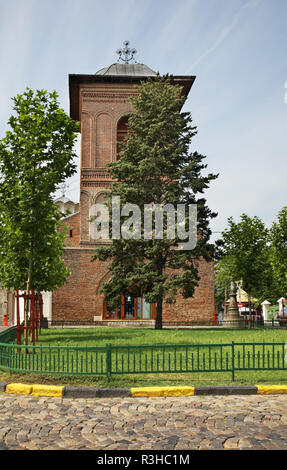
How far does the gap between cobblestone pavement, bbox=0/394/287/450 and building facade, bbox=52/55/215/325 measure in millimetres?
20100

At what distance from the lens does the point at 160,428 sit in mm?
6020

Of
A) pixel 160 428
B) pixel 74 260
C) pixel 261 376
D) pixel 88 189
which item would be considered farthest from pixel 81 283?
pixel 160 428

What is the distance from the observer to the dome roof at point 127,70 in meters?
34.3

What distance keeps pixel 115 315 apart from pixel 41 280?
10514 mm

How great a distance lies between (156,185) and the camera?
2419cm

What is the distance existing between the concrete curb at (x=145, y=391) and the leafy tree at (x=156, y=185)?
550 inches

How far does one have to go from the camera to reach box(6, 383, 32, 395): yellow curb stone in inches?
339

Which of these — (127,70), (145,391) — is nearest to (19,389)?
(145,391)

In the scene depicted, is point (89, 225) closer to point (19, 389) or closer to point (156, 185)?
point (156, 185)

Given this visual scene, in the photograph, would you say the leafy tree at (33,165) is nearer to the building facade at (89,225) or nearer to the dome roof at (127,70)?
the building facade at (89,225)

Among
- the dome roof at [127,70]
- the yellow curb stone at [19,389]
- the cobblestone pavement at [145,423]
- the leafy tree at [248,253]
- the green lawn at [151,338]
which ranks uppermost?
the dome roof at [127,70]

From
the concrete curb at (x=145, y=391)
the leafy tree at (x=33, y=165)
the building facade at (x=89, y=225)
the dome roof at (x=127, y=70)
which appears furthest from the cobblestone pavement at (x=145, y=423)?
the dome roof at (x=127, y=70)

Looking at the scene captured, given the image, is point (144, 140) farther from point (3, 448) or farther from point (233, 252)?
point (3, 448)

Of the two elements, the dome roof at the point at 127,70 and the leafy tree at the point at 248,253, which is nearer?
the leafy tree at the point at 248,253
